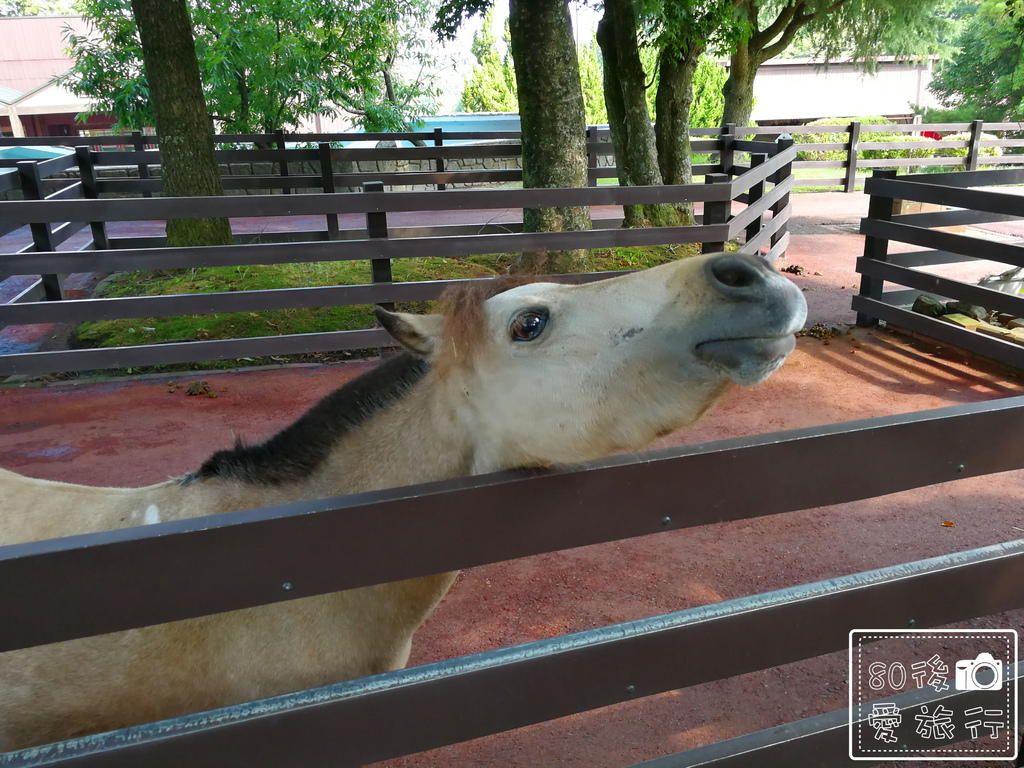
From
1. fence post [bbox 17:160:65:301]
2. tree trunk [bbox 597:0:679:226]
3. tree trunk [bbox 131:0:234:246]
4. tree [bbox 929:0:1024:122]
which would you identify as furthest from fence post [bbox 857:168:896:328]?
tree [bbox 929:0:1024:122]

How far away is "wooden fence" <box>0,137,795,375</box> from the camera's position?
573 centimetres

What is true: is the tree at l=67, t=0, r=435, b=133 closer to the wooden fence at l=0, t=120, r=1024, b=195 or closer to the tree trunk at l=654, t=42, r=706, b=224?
the wooden fence at l=0, t=120, r=1024, b=195

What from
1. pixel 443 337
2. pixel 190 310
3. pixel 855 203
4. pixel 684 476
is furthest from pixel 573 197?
pixel 855 203

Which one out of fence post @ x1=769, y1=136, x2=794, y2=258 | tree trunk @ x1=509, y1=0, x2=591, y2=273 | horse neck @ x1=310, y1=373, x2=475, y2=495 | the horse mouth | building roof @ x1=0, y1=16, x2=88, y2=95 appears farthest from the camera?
building roof @ x1=0, y1=16, x2=88, y2=95

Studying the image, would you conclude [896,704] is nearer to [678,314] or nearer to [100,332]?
[678,314]

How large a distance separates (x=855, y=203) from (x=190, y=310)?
14.8 m

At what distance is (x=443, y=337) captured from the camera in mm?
1866

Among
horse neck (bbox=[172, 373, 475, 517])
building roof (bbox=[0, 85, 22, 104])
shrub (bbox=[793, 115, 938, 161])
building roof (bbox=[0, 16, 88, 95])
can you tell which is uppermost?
building roof (bbox=[0, 16, 88, 95])

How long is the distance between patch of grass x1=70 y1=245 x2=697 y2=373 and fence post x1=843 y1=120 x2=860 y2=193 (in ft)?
30.1

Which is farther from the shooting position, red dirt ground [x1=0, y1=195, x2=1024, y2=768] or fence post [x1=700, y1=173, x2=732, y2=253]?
fence post [x1=700, y1=173, x2=732, y2=253]

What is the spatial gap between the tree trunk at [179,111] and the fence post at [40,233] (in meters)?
1.52

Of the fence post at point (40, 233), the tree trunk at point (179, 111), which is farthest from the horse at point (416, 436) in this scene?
the tree trunk at point (179, 111)

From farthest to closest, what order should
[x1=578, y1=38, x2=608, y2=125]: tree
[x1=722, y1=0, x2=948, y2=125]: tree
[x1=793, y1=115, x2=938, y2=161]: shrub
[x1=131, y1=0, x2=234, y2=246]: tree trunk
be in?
1. [x1=578, y1=38, x2=608, y2=125]: tree
2. [x1=793, y1=115, x2=938, y2=161]: shrub
3. [x1=722, y1=0, x2=948, y2=125]: tree
4. [x1=131, y1=0, x2=234, y2=246]: tree trunk

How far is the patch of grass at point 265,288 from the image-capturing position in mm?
7055
